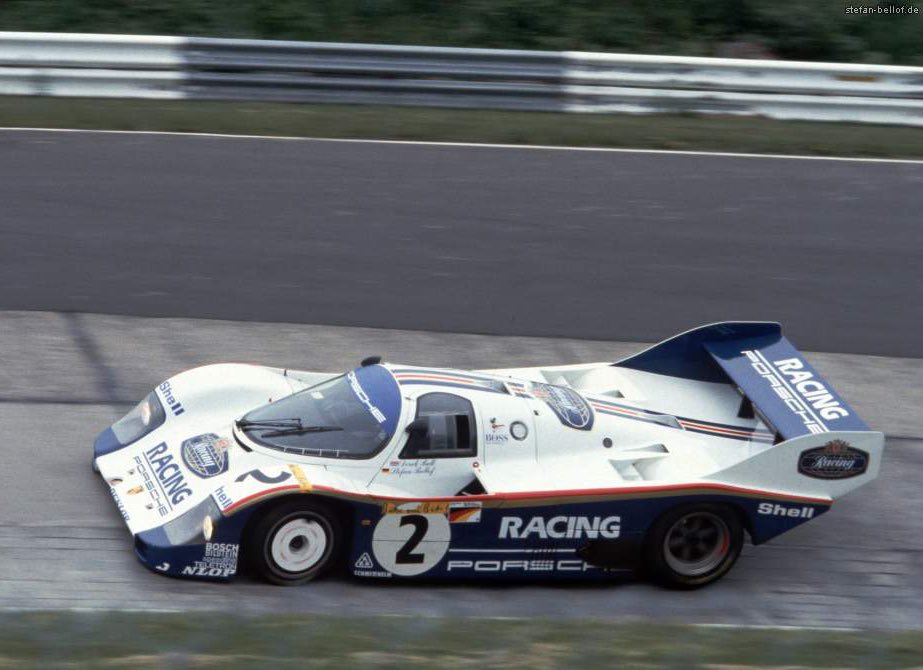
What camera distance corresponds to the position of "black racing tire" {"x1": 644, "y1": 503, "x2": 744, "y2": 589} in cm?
802

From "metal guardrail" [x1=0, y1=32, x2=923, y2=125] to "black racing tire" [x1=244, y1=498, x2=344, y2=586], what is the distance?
9828mm

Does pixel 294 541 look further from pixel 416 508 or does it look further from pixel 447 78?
pixel 447 78

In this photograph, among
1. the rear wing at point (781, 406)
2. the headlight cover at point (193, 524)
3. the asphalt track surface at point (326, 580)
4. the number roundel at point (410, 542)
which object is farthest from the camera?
the rear wing at point (781, 406)

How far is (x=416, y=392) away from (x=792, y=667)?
2807 mm

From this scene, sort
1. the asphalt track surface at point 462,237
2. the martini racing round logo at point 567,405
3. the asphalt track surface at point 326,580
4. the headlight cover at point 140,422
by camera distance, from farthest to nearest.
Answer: the asphalt track surface at point 462,237 → the headlight cover at point 140,422 → the martini racing round logo at point 567,405 → the asphalt track surface at point 326,580

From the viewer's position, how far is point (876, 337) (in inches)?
481

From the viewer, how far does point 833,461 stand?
831cm

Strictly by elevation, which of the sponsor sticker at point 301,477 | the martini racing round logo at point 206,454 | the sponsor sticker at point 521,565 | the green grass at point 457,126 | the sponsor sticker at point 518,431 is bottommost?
the sponsor sticker at point 521,565

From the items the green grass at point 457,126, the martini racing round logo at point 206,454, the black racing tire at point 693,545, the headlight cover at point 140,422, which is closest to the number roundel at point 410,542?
the martini racing round logo at point 206,454

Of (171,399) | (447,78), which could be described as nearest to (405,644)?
(171,399)

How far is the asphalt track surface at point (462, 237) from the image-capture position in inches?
476

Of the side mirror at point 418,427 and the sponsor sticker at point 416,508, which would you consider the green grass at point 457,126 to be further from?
the sponsor sticker at point 416,508

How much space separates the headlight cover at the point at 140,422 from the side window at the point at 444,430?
1.85 meters

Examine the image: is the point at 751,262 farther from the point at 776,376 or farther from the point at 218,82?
the point at 218,82
